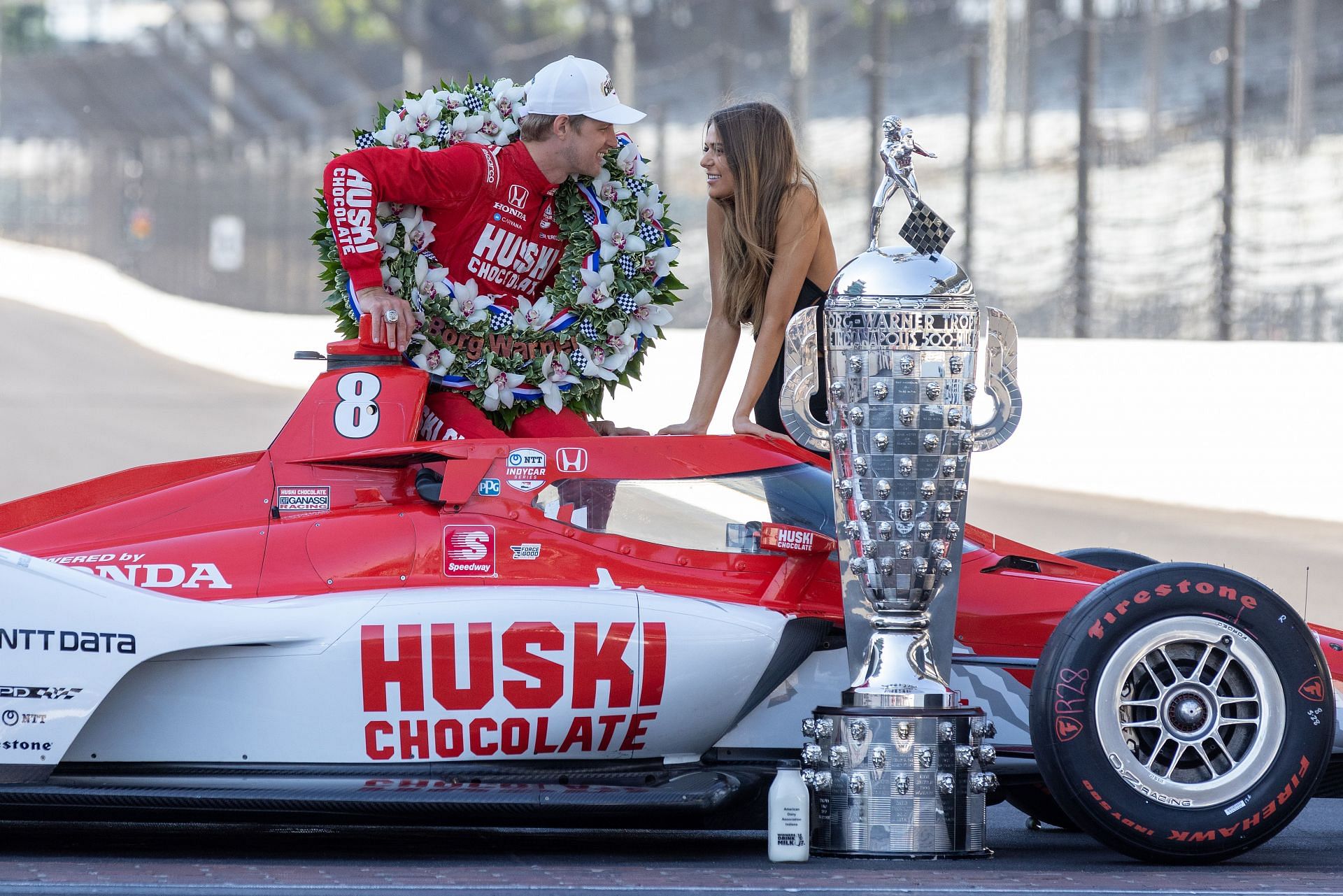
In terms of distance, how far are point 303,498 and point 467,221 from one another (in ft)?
3.50

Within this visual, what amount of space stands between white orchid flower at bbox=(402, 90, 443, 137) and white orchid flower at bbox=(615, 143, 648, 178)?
57 cm

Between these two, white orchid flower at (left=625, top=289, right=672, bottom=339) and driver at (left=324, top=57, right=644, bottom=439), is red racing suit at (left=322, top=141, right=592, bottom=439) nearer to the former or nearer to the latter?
driver at (left=324, top=57, right=644, bottom=439)

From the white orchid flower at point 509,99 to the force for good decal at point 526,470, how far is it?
134cm

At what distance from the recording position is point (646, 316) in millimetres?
5703

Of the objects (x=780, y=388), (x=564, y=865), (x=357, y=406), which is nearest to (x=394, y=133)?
(x=357, y=406)

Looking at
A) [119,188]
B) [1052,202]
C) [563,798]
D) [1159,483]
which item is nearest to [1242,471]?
[1159,483]

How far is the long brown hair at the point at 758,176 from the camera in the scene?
5.40 m

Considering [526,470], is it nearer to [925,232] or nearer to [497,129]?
[925,232]

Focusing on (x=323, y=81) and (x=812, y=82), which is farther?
(x=323, y=81)

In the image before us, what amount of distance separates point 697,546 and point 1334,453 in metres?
7.71

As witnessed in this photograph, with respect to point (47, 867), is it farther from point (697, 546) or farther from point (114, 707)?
point (697, 546)

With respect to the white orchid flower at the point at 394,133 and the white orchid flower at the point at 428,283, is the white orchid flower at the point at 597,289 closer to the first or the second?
the white orchid flower at the point at 428,283

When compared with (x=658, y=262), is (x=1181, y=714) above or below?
below

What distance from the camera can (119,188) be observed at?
19.4 metres
